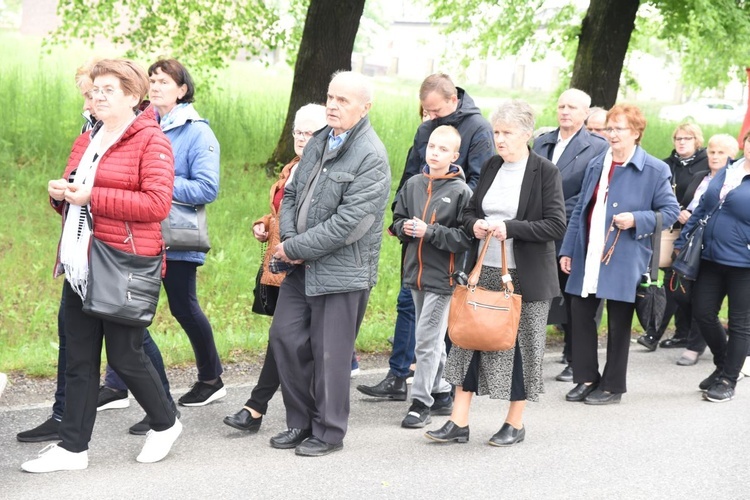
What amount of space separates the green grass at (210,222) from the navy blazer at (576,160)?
195 centimetres

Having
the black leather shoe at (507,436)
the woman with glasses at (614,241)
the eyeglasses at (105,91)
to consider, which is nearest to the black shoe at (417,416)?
the black leather shoe at (507,436)

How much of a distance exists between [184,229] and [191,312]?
1.93 feet

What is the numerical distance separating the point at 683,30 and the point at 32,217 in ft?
39.1

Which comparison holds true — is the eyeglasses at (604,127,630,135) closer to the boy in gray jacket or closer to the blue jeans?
the boy in gray jacket

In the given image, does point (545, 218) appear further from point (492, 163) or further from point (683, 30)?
point (683, 30)

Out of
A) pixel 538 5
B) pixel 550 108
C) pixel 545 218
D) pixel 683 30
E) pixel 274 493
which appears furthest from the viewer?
pixel 550 108

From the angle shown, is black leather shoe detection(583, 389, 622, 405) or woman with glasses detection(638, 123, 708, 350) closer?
black leather shoe detection(583, 389, 622, 405)

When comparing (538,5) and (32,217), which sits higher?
(538,5)

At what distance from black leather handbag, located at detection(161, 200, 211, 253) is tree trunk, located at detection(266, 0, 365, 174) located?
710 centimetres

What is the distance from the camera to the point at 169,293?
247 inches

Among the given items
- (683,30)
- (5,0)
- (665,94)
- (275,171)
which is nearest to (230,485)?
(275,171)

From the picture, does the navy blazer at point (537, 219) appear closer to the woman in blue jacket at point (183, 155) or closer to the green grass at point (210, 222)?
the woman in blue jacket at point (183, 155)

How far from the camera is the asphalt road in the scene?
5.09 metres

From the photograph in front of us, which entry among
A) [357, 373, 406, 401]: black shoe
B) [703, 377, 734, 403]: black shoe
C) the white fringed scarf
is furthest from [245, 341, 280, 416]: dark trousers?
[703, 377, 734, 403]: black shoe
